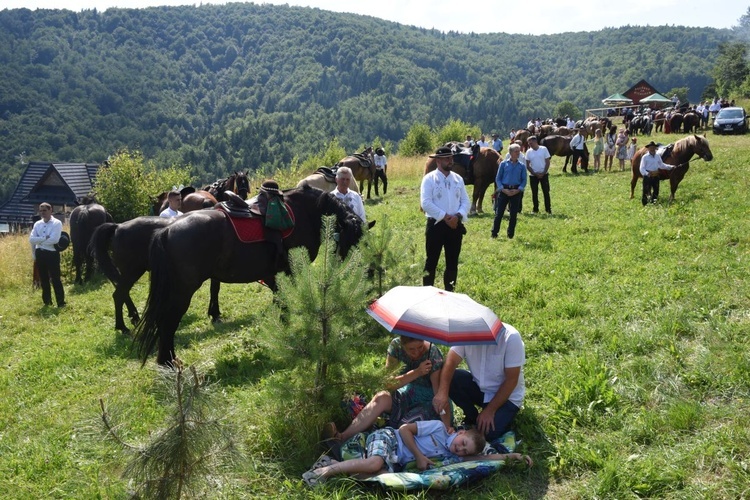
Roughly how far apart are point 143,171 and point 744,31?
103350 millimetres

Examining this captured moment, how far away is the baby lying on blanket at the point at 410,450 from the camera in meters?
3.89

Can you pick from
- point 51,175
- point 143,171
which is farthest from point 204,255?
point 51,175

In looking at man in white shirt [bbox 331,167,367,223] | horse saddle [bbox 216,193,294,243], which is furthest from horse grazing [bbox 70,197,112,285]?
man in white shirt [bbox 331,167,367,223]

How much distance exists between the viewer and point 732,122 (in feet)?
89.4

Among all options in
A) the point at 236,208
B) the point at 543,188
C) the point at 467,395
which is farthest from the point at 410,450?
the point at 543,188

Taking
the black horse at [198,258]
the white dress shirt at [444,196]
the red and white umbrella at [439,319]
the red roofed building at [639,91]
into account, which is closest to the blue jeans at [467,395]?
the red and white umbrella at [439,319]

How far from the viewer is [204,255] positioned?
6387 mm

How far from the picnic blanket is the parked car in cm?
2964

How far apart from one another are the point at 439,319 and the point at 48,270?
9721mm

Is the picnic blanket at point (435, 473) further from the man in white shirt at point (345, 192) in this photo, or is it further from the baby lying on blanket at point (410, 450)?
the man in white shirt at point (345, 192)

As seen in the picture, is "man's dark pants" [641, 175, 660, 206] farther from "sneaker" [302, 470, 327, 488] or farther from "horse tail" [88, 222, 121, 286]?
"sneaker" [302, 470, 327, 488]

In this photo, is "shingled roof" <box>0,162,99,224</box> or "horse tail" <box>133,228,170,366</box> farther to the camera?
"shingled roof" <box>0,162,99,224</box>

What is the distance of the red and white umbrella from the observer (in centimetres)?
397

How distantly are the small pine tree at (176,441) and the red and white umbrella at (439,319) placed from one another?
5.50ft
